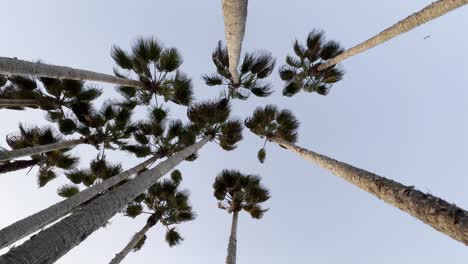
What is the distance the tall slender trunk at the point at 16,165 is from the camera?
1022 centimetres

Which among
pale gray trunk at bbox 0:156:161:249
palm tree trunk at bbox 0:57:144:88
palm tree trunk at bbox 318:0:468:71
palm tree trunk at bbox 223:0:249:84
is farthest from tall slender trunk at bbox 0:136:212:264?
palm tree trunk at bbox 318:0:468:71

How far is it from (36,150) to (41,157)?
1.78 m

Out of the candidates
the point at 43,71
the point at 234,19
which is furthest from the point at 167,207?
the point at 234,19

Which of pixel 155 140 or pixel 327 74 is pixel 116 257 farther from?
pixel 327 74

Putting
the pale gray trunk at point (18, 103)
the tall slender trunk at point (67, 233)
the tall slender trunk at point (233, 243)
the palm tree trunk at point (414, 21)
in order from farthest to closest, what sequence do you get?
1. the pale gray trunk at point (18, 103)
2. the tall slender trunk at point (233, 243)
3. the palm tree trunk at point (414, 21)
4. the tall slender trunk at point (67, 233)

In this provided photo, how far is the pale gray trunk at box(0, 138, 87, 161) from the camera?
9498mm

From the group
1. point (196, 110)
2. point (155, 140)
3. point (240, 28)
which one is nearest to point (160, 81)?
point (196, 110)

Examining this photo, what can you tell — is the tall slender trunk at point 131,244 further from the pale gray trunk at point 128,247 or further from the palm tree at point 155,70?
the palm tree at point 155,70

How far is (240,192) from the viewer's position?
42.0 ft

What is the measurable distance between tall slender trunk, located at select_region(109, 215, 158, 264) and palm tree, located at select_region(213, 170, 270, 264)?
8.24ft

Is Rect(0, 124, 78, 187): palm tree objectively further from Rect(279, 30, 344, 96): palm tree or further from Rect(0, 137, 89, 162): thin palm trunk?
Rect(279, 30, 344, 96): palm tree

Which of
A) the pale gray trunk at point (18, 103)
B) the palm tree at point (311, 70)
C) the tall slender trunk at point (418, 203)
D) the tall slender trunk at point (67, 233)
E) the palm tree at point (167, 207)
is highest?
the palm tree at point (311, 70)

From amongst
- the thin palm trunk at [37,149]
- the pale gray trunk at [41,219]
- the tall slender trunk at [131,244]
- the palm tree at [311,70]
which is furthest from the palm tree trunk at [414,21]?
the thin palm trunk at [37,149]

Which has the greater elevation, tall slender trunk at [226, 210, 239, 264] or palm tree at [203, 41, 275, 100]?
palm tree at [203, 41, 275, 100]
